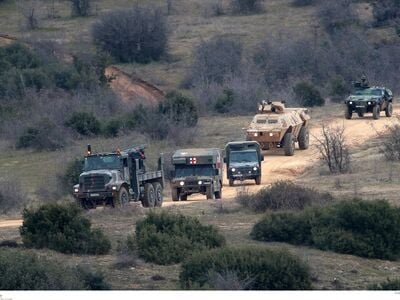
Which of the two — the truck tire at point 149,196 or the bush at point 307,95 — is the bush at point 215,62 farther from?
the truck tire at point 149,196

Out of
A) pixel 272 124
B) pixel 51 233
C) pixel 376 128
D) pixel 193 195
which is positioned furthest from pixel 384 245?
pixel 376 128

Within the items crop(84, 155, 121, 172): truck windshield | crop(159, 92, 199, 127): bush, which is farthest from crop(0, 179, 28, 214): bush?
crop(159, 92, 199, 127): bush

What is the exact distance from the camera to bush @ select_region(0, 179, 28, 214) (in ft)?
115

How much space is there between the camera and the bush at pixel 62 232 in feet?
72.9

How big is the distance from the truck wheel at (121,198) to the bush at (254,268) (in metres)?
13.0

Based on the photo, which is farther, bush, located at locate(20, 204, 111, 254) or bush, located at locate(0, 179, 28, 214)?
bush, located at locate(0, 179, 28, 214)

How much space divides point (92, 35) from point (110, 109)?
1963 centimetres

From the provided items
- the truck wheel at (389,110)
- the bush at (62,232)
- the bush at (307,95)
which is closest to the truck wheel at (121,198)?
the bush at (62,232)

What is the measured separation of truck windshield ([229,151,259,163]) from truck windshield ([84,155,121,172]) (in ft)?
30.3

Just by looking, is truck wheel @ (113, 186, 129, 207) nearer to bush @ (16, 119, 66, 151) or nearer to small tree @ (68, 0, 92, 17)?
bush @ (16, 119, 66, 151)

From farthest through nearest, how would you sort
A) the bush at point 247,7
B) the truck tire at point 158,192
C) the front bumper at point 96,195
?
the bush at point 247,7
the truck tire at point 158,192
the front bumper at point 96,195
